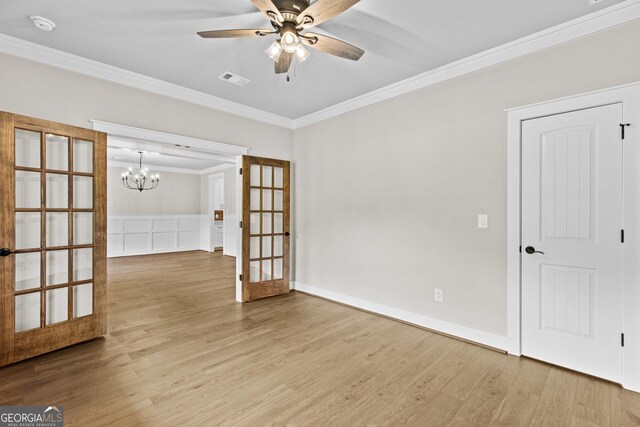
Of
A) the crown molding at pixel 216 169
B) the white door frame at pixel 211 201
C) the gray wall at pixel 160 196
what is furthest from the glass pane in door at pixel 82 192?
the gray wall at pixel 160 196

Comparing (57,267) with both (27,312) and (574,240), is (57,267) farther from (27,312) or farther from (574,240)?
(574,240)

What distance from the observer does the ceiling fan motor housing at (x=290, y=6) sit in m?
1.85

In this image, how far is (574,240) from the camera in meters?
2.34

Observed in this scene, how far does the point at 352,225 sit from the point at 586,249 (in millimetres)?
2380

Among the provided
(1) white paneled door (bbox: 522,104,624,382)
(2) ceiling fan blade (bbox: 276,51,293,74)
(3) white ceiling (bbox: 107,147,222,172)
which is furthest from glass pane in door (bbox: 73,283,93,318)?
(3) white ceiling (bbox: 107,147,222,172)

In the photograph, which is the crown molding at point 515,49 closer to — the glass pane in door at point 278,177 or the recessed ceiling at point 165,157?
the glass pane in door at point 278,177

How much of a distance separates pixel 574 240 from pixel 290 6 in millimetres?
2787

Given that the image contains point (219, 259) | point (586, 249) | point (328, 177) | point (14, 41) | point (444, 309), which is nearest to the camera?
point (586, 249)

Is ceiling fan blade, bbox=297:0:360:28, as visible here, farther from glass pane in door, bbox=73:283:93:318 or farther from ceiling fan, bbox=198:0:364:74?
glass pane in door, bbox=73:283:93:318

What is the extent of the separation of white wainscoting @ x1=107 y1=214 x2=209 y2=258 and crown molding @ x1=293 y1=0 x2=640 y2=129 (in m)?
7.44

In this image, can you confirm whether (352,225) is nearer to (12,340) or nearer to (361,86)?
(361,86)

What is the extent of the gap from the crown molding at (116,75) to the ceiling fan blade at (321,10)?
2.23 metres

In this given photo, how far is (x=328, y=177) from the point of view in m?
4.29

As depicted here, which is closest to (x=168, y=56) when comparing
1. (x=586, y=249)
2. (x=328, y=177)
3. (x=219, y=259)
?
(x=328, y=177)
